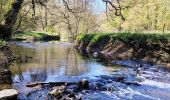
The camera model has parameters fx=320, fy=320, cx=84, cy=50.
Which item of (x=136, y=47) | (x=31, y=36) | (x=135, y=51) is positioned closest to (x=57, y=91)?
(x=135, y=51)

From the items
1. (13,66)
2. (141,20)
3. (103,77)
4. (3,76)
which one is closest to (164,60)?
(103,77)

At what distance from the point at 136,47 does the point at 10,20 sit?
1501cm

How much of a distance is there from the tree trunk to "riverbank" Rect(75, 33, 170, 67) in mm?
12637

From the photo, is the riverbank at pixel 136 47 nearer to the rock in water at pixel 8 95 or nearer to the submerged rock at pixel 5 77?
the submerged rock at pixel 5 77

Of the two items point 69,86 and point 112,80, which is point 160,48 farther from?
point 69,86

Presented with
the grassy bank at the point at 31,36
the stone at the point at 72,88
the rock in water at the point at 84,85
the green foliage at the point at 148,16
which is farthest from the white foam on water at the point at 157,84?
the grassy bank at the point at 31,36

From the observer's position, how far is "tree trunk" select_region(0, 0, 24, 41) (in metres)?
19.4

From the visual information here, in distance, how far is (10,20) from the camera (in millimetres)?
19578

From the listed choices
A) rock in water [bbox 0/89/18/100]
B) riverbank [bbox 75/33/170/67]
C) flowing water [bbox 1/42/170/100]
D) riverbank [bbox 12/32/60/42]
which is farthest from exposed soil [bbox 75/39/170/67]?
riverbank [bbox 12/32/60/42]

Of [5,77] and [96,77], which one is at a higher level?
[5,77]

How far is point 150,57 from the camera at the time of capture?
28344 mm

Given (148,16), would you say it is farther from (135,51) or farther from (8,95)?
(8,95)

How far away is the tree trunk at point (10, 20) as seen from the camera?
19.4 metres

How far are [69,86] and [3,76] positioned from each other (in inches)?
133
